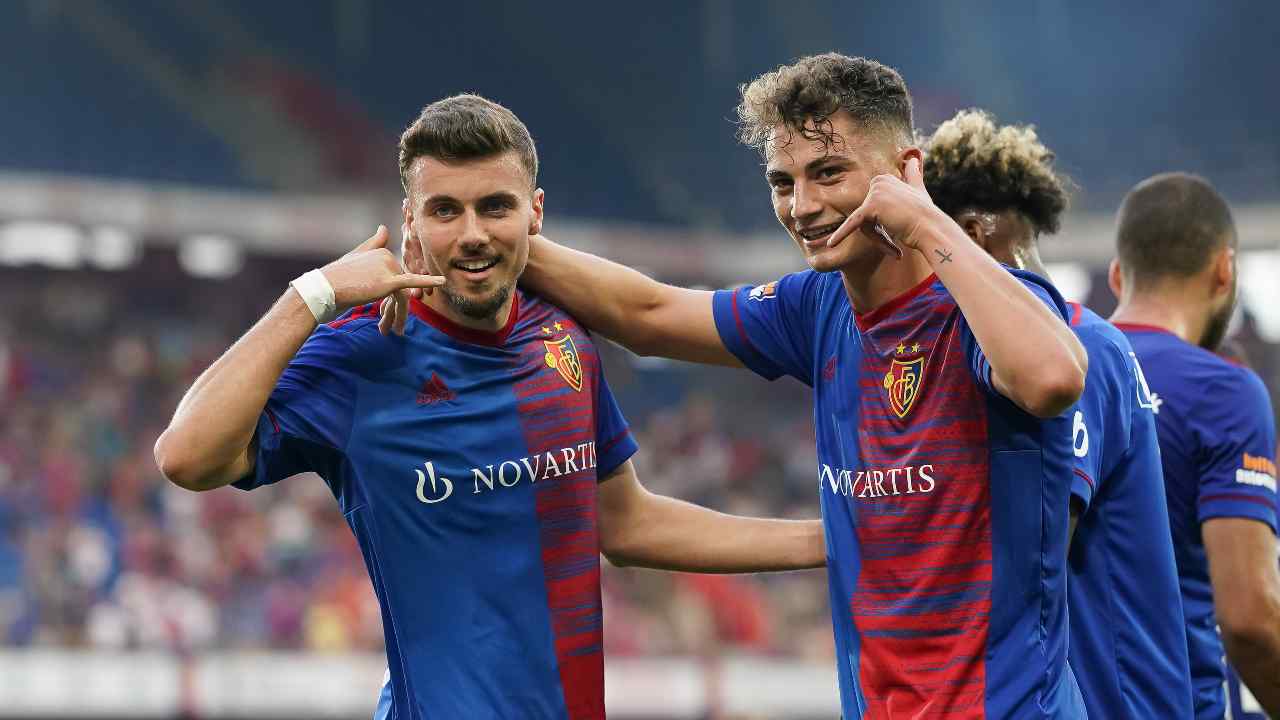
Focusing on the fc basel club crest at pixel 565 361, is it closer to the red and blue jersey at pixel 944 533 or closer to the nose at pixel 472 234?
the nose at pixel 472 234

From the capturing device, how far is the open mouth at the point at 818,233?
3049 millimetres

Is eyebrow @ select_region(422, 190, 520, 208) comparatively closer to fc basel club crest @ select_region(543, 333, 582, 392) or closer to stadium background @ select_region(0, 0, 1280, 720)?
fc basel club crest @ select_region(543, 333, 582, 392)

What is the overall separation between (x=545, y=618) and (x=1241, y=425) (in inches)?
78.0

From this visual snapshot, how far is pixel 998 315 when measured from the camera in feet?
8.85

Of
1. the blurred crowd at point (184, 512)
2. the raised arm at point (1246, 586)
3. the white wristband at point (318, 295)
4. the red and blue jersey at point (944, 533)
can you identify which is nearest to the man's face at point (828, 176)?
the red and blue jersey at point (944, 533)

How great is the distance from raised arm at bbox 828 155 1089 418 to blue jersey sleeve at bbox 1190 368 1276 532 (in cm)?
126

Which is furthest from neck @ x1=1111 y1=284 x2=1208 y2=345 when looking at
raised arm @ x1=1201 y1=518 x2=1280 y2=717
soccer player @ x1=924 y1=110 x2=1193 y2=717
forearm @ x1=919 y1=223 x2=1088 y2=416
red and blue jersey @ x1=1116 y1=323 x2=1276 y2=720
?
forearm @ x1=919 y1=223 x2=1088 y2=416

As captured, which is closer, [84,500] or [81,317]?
[84,500]

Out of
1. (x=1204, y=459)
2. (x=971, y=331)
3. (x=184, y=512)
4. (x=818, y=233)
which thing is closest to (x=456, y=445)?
(x=818, y=233)

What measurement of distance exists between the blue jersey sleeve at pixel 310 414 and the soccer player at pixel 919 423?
104 cm

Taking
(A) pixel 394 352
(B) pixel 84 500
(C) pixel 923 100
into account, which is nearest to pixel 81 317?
(B) pixel 84 500

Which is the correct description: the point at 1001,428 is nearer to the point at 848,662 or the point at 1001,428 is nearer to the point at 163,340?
the point at 848,662

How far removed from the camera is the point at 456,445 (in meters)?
3.17

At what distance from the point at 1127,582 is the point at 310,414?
192 cm
